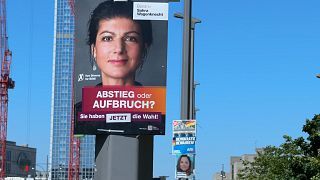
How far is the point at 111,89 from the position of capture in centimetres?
2370

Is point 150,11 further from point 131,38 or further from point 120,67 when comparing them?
point 120,67

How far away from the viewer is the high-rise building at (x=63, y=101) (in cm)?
12788

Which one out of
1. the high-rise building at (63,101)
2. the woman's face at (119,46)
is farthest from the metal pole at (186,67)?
the high-rise building at (63,101)

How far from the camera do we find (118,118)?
2342 cm

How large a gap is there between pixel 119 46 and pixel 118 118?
2.61 metres

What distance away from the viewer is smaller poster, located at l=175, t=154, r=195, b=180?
1678 cm

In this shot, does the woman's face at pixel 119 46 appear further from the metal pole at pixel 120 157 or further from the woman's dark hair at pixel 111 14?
the metal pole at pixel 120 157

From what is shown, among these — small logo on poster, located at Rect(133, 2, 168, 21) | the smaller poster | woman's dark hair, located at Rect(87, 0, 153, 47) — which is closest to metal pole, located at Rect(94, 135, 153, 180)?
woman's dark hair, located at Rect(87, 0, 153, 47)

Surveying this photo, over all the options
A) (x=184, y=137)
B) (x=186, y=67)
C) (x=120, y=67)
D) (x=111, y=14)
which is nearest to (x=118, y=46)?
(x=120, y=67)

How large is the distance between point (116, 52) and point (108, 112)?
2248mm

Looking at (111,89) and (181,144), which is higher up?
(111,89)

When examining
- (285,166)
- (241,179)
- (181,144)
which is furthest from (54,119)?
(181,144)

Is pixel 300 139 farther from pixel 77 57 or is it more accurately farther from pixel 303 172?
pixel 77 57

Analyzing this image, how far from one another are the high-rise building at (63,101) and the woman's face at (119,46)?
93.6 metres
